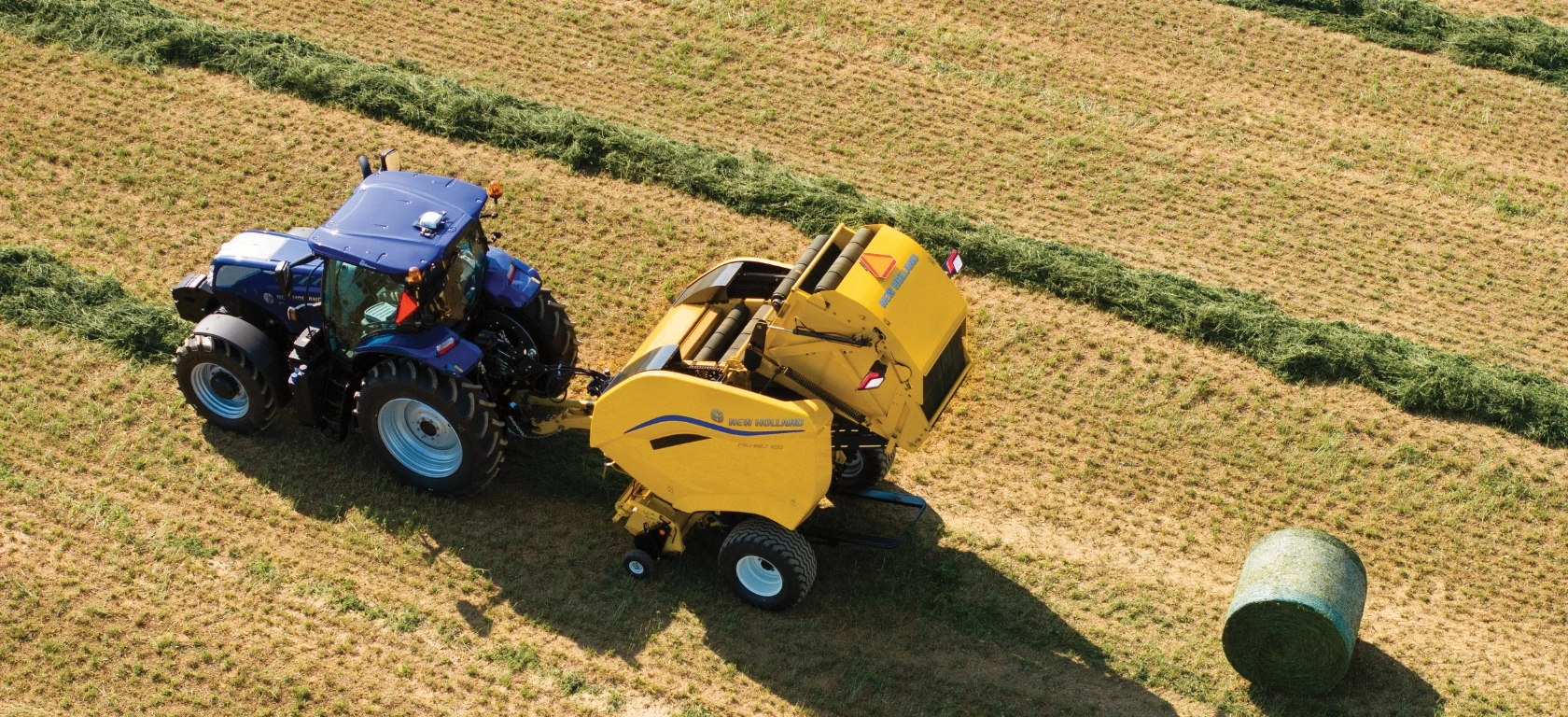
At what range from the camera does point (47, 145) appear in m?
14.7

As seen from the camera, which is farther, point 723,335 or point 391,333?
point 391,333

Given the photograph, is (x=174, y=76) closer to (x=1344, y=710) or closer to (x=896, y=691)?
(x=896, y=691)

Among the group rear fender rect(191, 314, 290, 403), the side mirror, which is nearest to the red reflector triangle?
the side mirror

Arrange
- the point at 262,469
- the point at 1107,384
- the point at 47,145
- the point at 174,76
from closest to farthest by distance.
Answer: the point at 262,469, the point at 1107,384, the point at 47,145, the point at 174,76

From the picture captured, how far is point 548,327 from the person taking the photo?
1126cm

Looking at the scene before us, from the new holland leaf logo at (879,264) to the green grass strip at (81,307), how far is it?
6.73 metres

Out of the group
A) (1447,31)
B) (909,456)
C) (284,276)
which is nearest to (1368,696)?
(909,456)

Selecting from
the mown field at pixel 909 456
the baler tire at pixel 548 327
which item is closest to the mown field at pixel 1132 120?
the mown field at pixel 909 456

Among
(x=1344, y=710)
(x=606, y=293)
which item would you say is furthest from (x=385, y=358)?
(x=1344, y=710)

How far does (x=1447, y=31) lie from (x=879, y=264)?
12.9 meters

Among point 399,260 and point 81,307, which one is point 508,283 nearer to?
point 399,260

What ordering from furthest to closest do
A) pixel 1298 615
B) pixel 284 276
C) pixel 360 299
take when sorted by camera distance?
1. pixel 284 276
2. pixel 360 299
3. pixel 1298 615

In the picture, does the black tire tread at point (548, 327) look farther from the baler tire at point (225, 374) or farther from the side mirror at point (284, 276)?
the baler tire at point (225, 374)

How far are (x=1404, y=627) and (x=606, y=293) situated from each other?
796 centimetres
